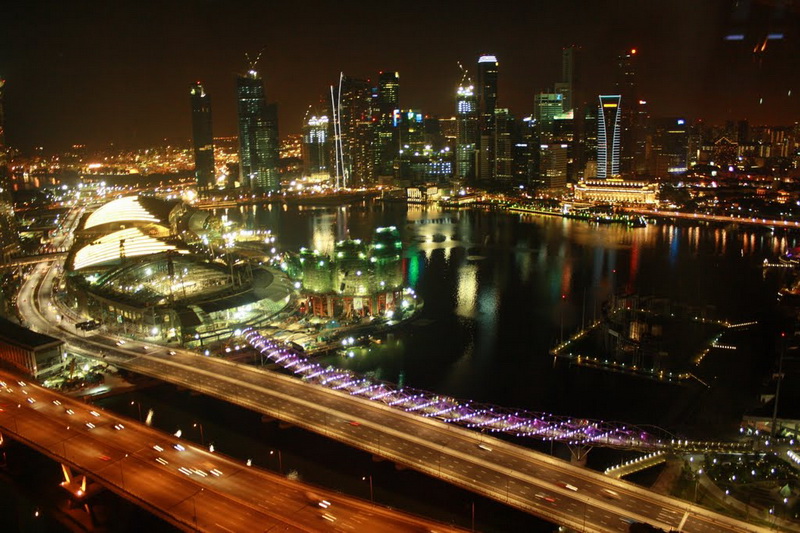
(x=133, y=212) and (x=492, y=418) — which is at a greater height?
(x=133, y=212)

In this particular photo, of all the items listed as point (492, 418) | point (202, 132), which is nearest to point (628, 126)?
point (202, 132)

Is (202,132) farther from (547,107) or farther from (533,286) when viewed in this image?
(533,286)

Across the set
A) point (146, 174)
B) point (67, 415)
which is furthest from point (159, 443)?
point (146, 174)

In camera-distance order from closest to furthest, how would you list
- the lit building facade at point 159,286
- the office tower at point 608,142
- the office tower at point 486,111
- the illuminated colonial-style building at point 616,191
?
the lit building facade at point 159,286, the illuminated colonial-style building at point 616,191, the office tower at point 608,142, the office tower at point 486,111

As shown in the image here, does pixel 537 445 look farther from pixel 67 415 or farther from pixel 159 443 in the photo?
pixel 67 415

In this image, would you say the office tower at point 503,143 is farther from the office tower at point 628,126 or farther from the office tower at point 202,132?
the office tower at point 202,132

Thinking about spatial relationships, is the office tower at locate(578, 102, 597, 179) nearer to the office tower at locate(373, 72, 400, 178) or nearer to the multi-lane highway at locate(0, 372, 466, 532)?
the office tower at locate(373, 72, 400, 178)

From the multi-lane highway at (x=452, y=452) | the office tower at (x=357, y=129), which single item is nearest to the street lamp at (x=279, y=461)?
the multi-lane highway at (x=452, y=452)

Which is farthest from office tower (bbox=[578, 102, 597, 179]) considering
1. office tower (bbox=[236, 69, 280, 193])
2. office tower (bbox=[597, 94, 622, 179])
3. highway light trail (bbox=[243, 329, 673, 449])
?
highway light trail (bbox=[243, 329, 673, 449])
